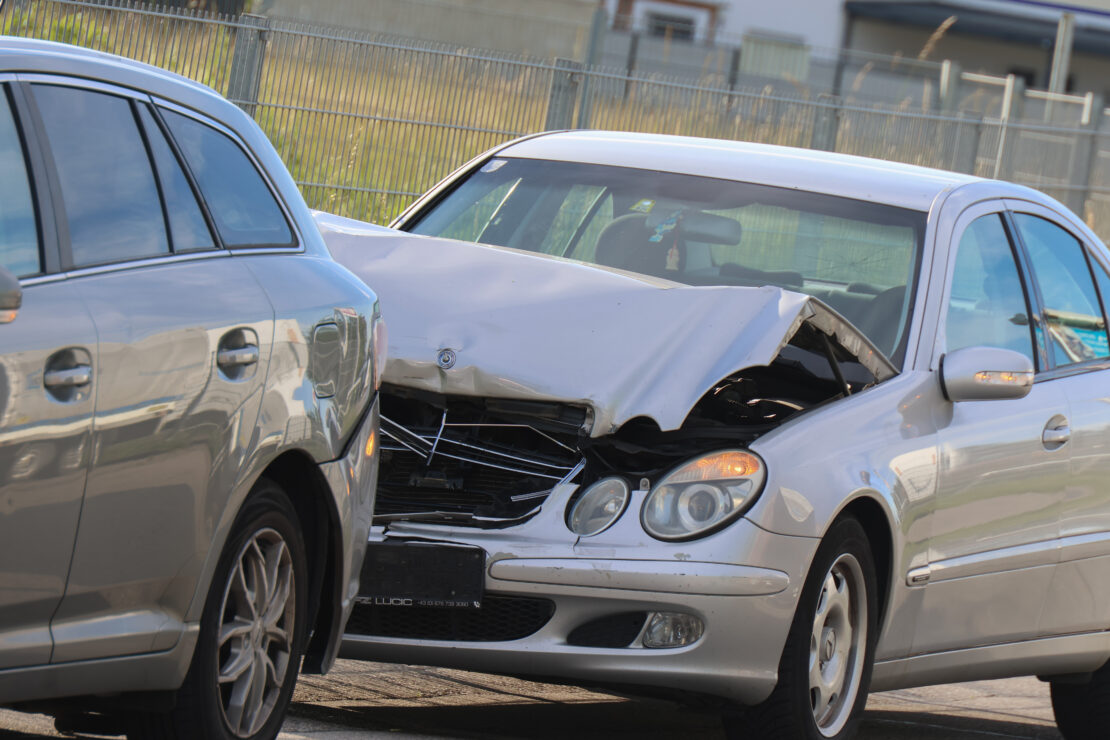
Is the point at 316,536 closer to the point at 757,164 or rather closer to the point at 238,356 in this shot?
the point at 238,356

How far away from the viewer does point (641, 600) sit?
492 centimetres

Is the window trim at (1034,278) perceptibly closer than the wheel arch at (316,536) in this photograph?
No

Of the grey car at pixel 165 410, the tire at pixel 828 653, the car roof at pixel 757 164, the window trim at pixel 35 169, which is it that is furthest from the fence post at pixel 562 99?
the window trim at pixel 35 169

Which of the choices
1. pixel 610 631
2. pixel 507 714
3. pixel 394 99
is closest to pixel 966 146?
pixel 394 99

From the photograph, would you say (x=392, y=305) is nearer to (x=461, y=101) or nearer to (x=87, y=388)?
(x=87, y=388)

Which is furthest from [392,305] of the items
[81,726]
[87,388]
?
[87,388]

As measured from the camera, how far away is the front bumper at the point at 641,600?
492 centimetres

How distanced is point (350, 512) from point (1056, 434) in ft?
9.16

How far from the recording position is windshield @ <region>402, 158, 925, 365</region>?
625cm

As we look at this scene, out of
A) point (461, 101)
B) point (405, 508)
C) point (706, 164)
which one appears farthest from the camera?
point (461, 101)

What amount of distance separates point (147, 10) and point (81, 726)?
8.17 meters

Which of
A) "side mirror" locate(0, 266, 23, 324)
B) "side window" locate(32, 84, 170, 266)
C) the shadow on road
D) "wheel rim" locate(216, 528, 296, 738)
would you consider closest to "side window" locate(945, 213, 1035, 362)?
the shadow on road

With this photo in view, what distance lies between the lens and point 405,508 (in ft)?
17.4

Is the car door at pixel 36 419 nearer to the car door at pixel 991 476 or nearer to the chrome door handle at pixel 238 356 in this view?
the chrome door handle at pixel 238 356
